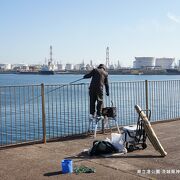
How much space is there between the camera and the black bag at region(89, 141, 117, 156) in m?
7.77

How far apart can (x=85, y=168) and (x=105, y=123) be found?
387 cm

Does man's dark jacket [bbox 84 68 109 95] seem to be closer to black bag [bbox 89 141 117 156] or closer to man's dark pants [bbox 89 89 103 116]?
man's dark pants [bbox 89 89 103 116]

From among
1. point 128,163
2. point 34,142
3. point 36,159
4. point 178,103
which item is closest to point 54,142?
point 34,142

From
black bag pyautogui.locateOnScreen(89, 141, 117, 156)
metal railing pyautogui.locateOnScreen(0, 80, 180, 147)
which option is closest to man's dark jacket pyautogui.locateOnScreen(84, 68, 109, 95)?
metal railing pyautogui.locateOnScreen(0, 80, 180, 147)

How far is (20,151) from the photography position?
8250 millimetres

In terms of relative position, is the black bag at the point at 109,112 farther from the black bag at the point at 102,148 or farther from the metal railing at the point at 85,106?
the black bag at the point at 102,148

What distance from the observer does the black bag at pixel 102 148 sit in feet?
25.5

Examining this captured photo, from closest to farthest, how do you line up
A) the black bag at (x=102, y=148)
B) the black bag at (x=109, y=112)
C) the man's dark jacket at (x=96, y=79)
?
the black bag at (x=102, y=148) < the man's dark jacket at (x=96, y=79) < the black bag at (x=109, y=112)

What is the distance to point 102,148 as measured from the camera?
7824mm

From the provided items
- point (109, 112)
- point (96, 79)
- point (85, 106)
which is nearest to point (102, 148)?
point (109, 112)

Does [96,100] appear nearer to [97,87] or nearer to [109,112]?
[97,87]

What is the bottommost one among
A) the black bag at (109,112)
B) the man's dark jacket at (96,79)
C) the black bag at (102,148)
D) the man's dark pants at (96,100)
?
the black bag at (102,148)

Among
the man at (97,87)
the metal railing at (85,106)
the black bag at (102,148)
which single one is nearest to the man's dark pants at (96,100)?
the man at (97,87)

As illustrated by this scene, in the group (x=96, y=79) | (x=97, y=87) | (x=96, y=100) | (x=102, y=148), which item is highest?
(x=96, y=79)
